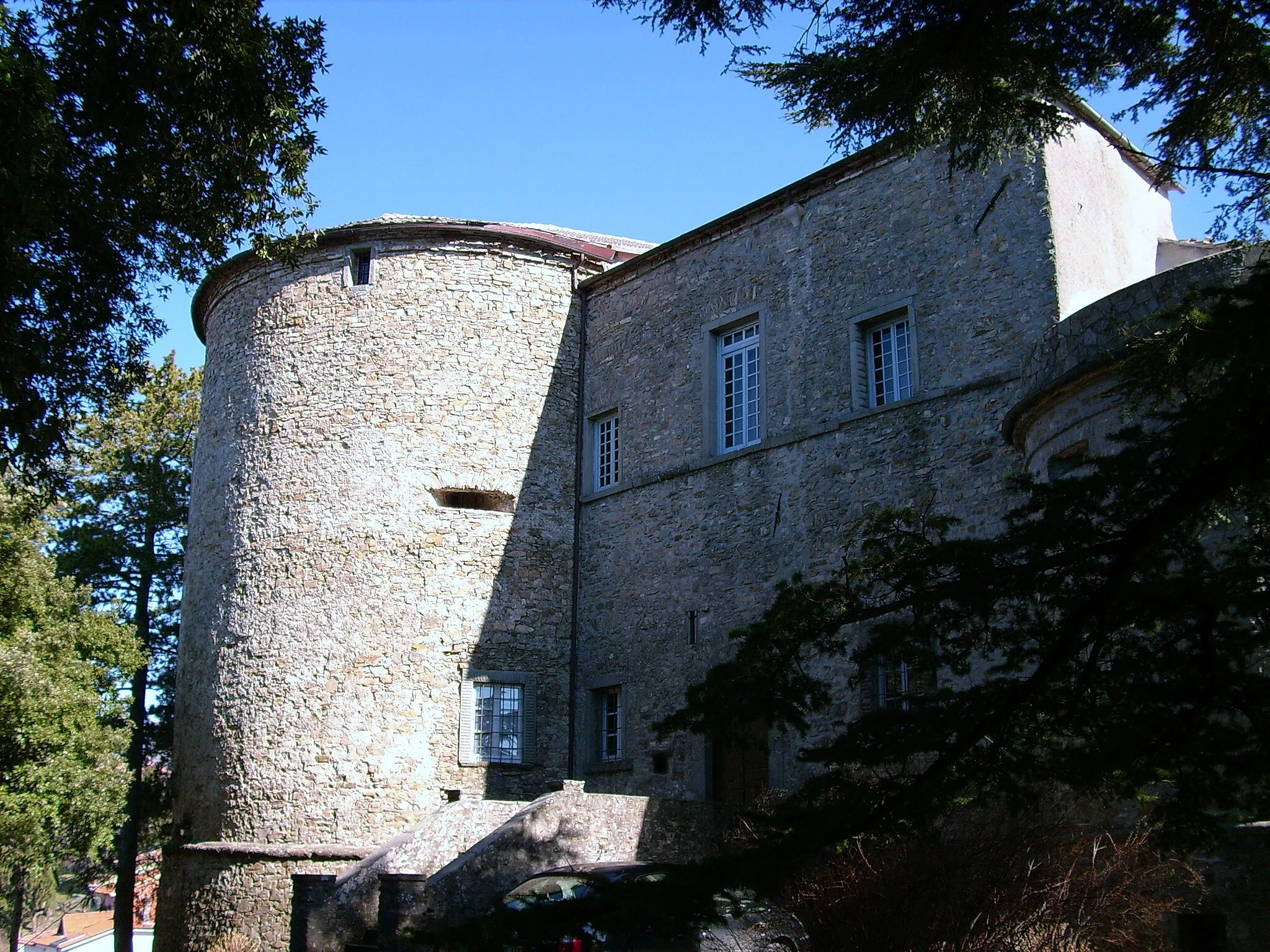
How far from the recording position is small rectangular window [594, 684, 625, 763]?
16281 mm

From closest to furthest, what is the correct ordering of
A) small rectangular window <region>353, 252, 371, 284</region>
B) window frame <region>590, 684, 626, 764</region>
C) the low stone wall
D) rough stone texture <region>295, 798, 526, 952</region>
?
rough stone texture <region>295, 798, 526, 952</region> < the low stone wall < window frame <region>590, 684, 626, 764</region> < small rectangular window <region>353, 252, 371, 284</region>

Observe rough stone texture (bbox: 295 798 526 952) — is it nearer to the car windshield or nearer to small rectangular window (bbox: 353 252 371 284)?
the car windshield

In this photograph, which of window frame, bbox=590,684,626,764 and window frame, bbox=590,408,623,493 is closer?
window frame, bbox=590,684,626,764

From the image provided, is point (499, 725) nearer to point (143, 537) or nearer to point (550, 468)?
point (550, 468)

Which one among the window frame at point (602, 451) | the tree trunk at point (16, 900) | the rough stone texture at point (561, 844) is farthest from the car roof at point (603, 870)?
the tree trunk at point (16, 900)

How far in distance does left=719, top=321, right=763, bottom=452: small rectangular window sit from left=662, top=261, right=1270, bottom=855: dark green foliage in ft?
31.1

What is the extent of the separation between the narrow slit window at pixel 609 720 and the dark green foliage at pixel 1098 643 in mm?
10138

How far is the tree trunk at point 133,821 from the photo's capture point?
22.0 meters

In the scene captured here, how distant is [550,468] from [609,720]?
346 cm

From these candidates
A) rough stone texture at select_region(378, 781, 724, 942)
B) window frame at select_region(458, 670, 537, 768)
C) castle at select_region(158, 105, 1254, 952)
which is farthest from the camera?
window frame at select_region(458, 670, 537, 768)

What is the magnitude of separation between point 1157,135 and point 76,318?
22.8 ft

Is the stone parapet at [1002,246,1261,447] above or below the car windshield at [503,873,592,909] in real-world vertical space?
above

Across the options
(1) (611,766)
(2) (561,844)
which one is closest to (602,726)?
(1) (611,766)

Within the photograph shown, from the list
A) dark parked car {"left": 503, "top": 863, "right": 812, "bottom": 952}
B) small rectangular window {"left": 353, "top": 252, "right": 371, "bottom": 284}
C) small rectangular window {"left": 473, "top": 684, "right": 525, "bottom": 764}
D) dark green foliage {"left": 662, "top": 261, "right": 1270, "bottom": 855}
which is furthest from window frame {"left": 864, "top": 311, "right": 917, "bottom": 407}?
dark green foliage {"left": 662, "top": 261, "right": 1270, "bottom": 855}
